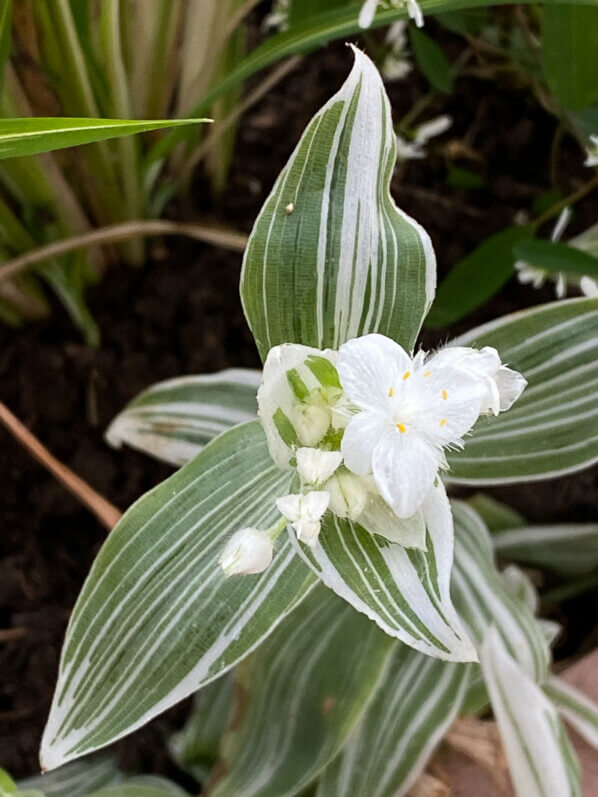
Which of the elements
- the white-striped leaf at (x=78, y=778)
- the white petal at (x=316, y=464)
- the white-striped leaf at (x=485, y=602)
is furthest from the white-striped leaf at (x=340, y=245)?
the white-striped leaf at (x=78, y=778)

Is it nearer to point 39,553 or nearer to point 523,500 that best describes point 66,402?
point 39,553

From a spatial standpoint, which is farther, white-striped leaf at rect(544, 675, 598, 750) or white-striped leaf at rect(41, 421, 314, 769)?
white-striped leaf at rect(544, 675, 598, 750)

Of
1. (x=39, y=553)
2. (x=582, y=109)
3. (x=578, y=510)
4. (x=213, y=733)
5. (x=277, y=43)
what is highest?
(x=277, y=43)

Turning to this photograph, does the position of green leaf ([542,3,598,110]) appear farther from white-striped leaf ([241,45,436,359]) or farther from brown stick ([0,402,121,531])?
brown stick ([0,402,121,531])

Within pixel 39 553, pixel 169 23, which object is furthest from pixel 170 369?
pixel 169 23

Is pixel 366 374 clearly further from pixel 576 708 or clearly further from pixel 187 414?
pixel 576 708

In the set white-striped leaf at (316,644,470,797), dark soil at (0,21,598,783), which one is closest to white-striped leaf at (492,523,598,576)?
dark soil at (0,21,598,783)
